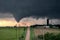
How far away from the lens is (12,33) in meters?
3.17

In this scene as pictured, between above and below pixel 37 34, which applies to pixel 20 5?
above

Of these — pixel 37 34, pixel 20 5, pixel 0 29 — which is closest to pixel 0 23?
pixel 0 29

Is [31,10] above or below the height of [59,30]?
above

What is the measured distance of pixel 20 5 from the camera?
128 inches

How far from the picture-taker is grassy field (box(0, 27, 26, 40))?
10.4 ft

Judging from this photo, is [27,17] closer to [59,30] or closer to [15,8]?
[15,8]

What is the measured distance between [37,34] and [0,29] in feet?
2.50

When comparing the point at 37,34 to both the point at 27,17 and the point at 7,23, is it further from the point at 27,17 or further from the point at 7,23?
the point at 7,23

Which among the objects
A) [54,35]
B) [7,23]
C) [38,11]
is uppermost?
[38,11]

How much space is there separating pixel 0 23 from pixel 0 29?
125mm

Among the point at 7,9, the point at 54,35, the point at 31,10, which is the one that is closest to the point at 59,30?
the point at 54,35

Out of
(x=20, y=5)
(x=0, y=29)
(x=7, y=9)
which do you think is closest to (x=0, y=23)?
(x=0, y=29)

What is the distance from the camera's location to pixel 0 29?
320 centimetres

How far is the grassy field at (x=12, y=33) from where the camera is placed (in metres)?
3.16
